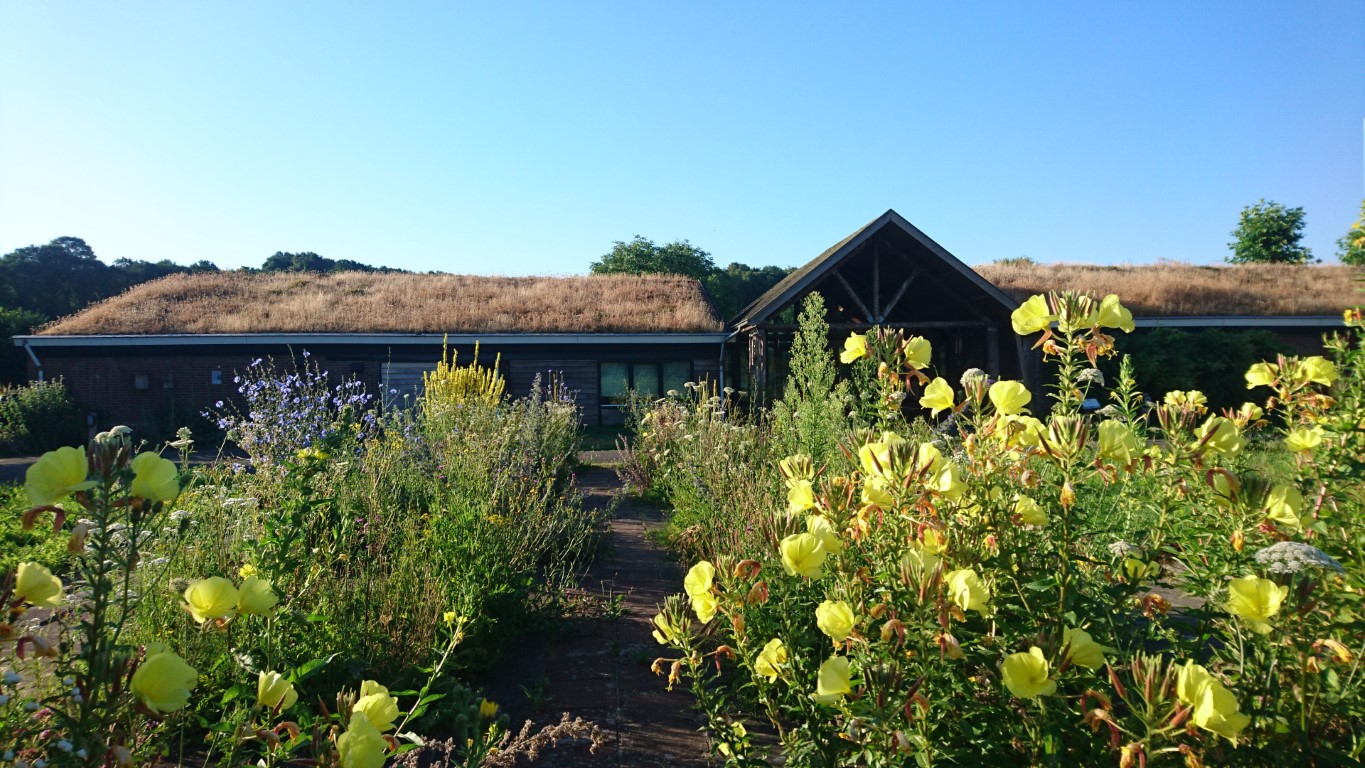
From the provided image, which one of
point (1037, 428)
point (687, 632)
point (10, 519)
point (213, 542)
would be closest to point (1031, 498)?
point (1037, 428)

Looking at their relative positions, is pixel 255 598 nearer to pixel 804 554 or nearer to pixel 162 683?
pixel 162 683

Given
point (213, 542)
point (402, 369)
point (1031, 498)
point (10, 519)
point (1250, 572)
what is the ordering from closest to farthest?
point (1250, 572) → point (1031, 498) → point (213, 542) → point (10, 519) → point (402, 369)

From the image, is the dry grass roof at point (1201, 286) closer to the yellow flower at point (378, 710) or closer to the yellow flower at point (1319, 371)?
the yellow flower at point (1319, 371)

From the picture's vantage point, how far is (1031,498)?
191 cm

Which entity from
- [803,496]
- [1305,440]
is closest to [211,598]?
[803,496]

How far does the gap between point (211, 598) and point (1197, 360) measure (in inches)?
723

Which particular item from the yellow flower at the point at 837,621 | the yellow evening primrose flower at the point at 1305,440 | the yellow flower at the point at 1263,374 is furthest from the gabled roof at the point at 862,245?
the yellow flower at the point at 837,621

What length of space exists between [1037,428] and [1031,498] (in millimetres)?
210

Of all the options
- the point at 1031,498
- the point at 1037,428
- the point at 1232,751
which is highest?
the point at 1037,428

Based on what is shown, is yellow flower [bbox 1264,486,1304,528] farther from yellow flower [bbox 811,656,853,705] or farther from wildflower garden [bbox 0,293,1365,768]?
yellow flower [bbox 811,656,853,705]

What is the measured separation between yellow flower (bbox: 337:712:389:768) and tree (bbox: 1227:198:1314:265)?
45.2 metres

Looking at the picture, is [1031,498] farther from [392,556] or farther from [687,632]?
[392,556]

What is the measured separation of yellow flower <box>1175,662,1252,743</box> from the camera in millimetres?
1281

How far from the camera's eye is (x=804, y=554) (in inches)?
68.7
